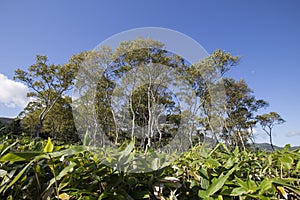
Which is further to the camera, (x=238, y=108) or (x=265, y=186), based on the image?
(x=238, y=108)

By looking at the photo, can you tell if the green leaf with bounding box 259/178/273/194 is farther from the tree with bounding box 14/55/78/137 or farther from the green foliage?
the tree with bounding box 14/55/78/137

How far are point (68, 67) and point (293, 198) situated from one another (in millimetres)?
14992

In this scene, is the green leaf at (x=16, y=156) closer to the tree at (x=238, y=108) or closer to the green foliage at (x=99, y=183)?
the green foliage at (x=99, y=183)

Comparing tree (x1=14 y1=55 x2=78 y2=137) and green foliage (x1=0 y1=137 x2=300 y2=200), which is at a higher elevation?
tree (x1=14 y1=55 x2=78 y2=137)

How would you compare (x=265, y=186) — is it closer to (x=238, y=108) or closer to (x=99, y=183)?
(x=99, y=183)

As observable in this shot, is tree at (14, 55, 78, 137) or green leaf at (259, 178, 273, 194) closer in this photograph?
green leaf at (259, 178, 273, 194)

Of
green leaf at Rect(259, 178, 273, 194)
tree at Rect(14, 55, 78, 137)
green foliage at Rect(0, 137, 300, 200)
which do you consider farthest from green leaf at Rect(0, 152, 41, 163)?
tree at Rect(14, 55, 78, 137)

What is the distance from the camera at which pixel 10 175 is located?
226 millimetres

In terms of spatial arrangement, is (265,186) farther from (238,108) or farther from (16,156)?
(238,108)

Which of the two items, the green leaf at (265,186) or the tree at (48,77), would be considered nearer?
the green leaf at (265,186)

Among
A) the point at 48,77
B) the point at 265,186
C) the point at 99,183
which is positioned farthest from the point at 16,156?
the point at 48,77

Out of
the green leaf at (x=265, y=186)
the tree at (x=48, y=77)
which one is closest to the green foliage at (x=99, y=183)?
the green leaf at (x=265, y=186)

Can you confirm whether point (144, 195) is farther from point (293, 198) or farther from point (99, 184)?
point (293, 198)

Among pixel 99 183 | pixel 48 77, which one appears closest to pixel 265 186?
pixel 99 183
